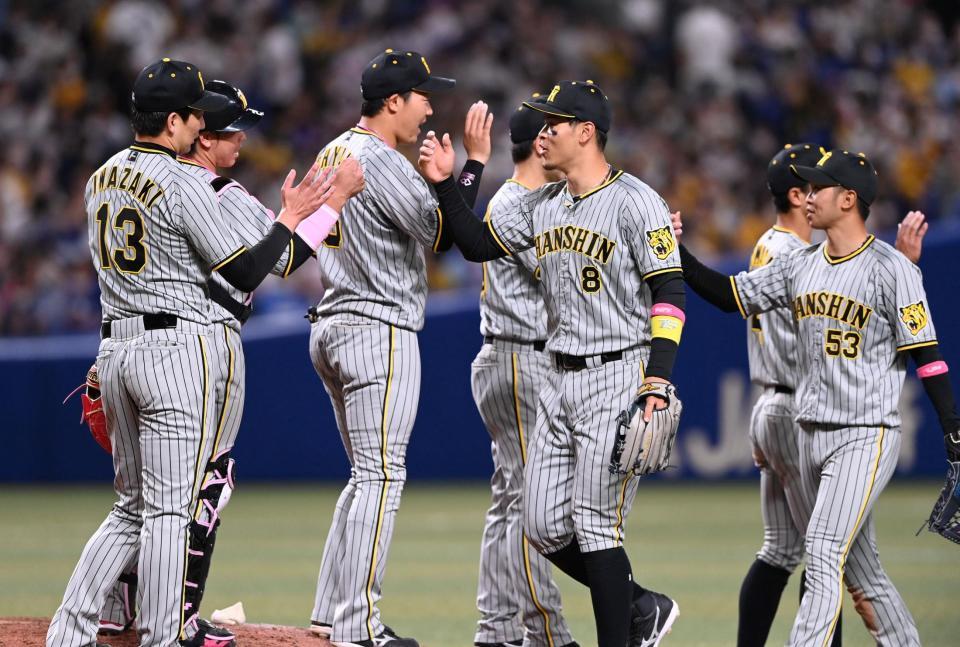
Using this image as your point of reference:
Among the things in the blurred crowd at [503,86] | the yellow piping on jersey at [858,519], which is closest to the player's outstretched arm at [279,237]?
the yellow piping on jersey at [858,519]

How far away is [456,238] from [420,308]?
437 millimetres

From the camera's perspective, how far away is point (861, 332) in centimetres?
543

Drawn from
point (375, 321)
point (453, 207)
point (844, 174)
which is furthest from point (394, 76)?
point (844, 174)

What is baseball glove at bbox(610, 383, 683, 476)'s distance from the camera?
16.7 feet

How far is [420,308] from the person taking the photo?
19.5 ft

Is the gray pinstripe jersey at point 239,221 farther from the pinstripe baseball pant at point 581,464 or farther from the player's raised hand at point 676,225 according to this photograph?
the player's raised hand at point 676,225

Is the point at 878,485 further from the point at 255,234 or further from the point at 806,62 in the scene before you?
the point at 806,62

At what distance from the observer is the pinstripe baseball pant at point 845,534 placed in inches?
204

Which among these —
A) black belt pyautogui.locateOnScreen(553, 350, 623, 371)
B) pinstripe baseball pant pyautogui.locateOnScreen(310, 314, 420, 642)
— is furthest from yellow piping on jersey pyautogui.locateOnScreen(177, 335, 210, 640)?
black belt pyautogui.locateOnScreen(553, 350, 623, 371)

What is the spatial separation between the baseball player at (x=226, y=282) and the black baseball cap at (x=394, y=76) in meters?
0.51

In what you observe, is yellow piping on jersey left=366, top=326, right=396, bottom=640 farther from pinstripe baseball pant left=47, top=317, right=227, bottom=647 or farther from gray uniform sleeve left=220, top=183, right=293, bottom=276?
pinstripe baseball pant left=47, top=317, right=227, bottom=647

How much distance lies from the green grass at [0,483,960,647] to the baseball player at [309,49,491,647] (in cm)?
121

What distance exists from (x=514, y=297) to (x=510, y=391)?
0.42 m

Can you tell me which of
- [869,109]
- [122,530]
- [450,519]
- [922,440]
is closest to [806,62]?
[869,109]
